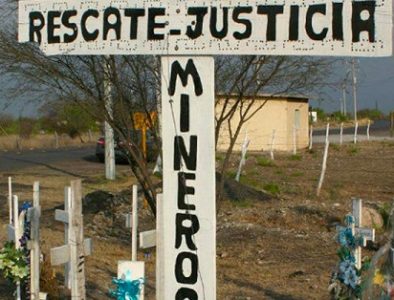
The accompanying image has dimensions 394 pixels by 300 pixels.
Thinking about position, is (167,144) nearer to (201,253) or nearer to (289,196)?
(201,253)

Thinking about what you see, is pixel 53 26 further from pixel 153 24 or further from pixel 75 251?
pixel 75 251

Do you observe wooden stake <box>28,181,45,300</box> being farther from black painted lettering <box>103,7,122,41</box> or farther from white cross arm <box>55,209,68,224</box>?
black painted lettering <box>103,7,122,41</box>

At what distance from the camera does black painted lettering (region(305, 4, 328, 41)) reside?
3393 millimetres

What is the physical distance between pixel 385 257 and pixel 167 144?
3.68ft

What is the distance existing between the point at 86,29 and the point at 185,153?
773 mm

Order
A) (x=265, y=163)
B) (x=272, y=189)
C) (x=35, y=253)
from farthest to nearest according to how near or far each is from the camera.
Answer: (x=265, y=163), (x=272, y=189), (x=35, y=253)

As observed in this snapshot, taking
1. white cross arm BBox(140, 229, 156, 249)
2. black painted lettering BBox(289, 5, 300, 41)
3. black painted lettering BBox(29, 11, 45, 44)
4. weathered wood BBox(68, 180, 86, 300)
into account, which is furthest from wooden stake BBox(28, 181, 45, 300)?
black painted lettering BBox(289, 5, 300, 41)

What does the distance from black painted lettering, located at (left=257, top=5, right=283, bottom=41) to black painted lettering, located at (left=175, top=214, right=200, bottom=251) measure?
866mm

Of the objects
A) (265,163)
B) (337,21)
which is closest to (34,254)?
(337,21)

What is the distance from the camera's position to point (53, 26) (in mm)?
3832

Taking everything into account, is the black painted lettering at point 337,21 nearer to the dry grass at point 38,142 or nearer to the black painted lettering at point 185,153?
the black painted lettering at point 185,153

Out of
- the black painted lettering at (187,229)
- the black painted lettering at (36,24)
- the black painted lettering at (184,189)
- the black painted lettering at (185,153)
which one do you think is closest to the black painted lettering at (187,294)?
the black painted lettering at (187,229)

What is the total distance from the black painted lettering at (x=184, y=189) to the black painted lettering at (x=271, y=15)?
0.70 m

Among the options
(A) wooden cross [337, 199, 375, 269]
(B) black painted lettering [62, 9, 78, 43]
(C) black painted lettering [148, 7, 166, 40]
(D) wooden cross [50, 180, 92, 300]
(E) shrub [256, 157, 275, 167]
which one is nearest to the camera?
(C) black painted lettering [148, 7, 166, 40]
